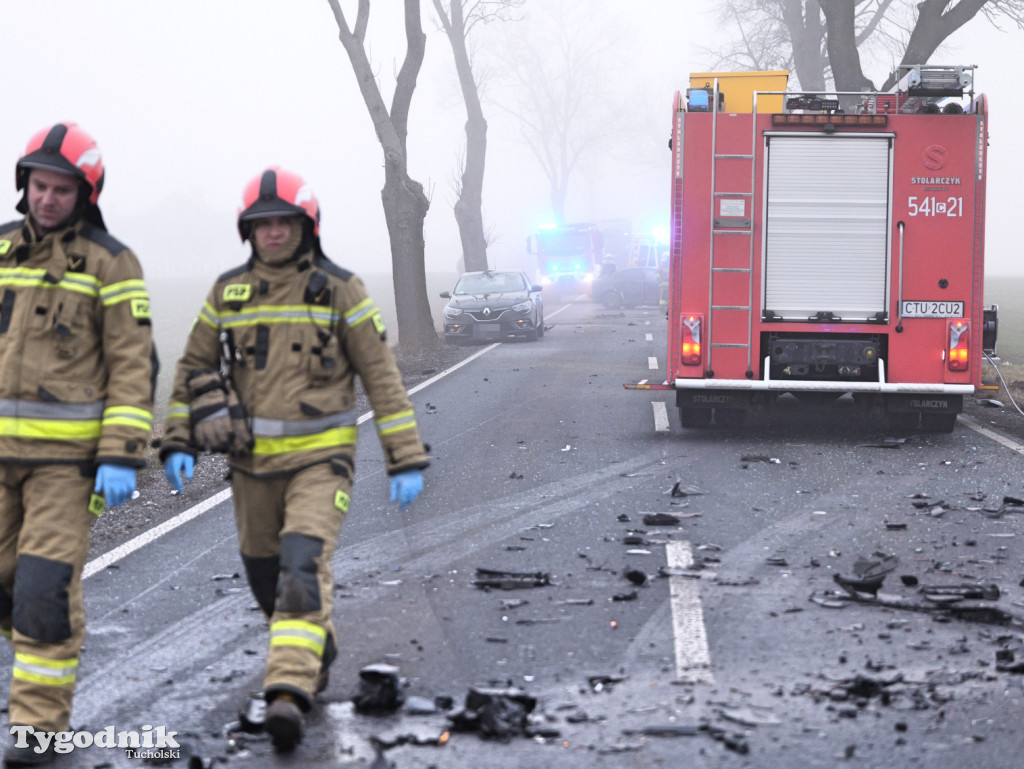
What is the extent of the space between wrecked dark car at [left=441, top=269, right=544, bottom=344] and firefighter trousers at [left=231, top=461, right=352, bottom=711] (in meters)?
19.4

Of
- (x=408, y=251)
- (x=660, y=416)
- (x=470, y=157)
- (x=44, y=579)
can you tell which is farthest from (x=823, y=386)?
(x=470, y=157)

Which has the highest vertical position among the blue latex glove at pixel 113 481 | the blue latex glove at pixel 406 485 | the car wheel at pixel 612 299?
the blue latex glove at pixel 113 481

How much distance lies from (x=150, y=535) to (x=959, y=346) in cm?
701

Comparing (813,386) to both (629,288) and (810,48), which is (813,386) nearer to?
(810,48)

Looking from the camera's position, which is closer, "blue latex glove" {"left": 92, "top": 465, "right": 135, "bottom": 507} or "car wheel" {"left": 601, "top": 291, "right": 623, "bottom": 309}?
"blue latex glove" {"left": 92, "top": 465, "right": 135, "bottom": 507}

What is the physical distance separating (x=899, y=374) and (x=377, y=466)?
15.2ft

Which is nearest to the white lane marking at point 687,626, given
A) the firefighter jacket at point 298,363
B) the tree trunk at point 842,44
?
the firefighter jacket at point 298,363

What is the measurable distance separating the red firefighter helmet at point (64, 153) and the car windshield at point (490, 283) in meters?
21.4

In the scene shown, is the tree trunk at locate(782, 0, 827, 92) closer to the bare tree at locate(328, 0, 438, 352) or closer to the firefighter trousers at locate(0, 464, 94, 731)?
the bare tree at locate(328, 0, 438, 352)

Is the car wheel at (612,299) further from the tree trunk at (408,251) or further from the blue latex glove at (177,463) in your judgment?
the blue latex glove at (177,463)

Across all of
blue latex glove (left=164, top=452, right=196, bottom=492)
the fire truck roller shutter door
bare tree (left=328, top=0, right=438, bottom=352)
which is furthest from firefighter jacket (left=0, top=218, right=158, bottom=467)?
bare tree (left=328, top=0, right=438, bottom=352)

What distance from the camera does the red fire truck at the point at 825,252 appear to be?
1130 cm

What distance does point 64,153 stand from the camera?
4453 millimetres

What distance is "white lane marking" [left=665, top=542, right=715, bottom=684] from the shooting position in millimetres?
5133
